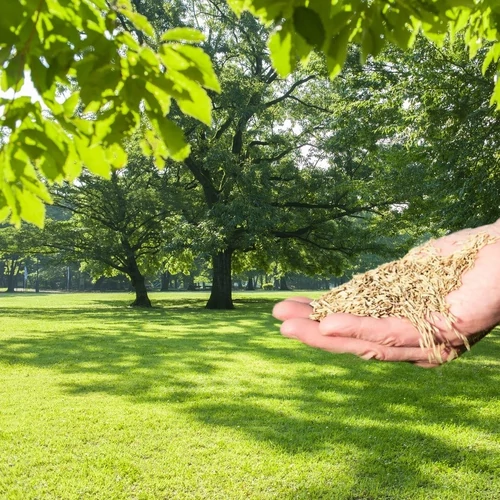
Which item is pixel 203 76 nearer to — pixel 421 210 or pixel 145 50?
pixel 145 50

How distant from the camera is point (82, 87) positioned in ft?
5.91

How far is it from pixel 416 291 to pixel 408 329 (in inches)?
17.2

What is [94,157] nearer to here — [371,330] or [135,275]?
[371,330]

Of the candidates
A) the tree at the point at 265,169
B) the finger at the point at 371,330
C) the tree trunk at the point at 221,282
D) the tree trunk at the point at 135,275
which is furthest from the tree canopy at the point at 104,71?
the tree trunk at the point at 135,275

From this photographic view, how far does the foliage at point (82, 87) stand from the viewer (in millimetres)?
1692

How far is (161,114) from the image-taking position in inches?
70.3

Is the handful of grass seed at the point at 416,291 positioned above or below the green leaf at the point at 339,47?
below

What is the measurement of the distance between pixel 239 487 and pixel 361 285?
157 centimetres

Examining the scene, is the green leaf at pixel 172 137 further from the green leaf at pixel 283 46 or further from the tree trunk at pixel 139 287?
the tree trunk at pixel 139 287

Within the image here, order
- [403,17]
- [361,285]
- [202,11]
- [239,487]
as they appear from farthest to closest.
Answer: [202,11] → [239,487] → [361,285] → [403,17]

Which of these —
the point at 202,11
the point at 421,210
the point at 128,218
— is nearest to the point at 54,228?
the point at 128,218

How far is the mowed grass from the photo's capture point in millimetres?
3414

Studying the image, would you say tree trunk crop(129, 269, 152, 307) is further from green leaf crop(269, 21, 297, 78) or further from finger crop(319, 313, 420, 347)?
green leaf crop(269, 21, 297, 78)

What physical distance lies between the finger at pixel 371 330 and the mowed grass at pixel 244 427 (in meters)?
1.52
